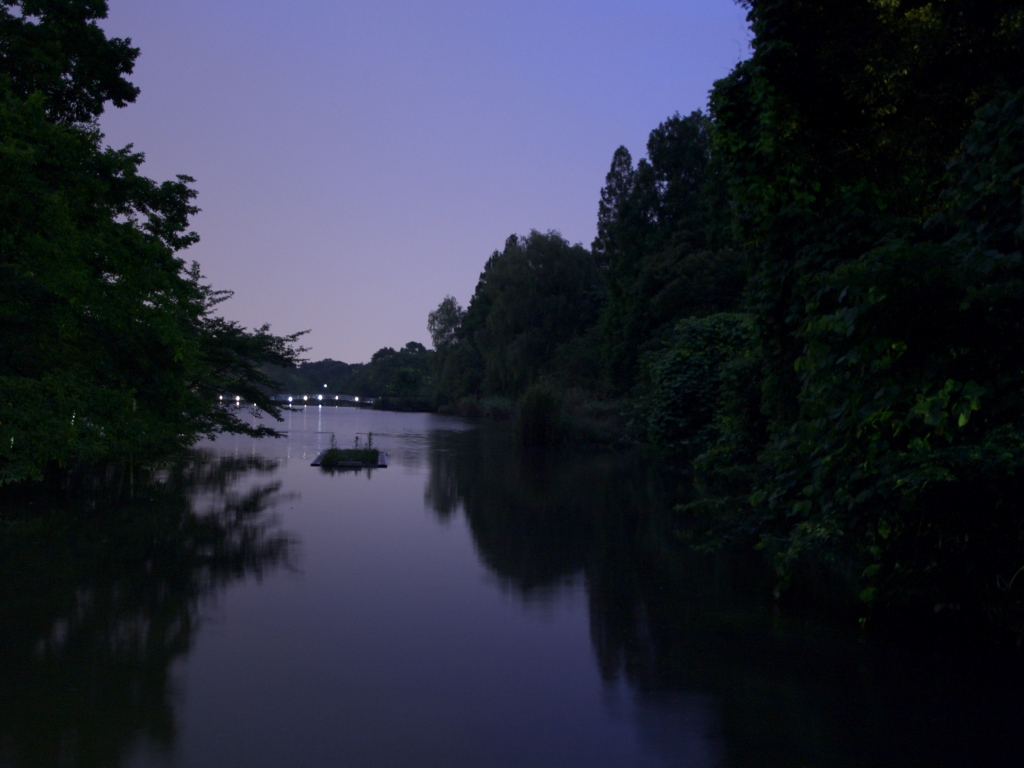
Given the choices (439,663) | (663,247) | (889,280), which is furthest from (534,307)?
(889,280)

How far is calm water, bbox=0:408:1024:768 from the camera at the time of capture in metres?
5.72

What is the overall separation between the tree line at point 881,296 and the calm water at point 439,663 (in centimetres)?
83

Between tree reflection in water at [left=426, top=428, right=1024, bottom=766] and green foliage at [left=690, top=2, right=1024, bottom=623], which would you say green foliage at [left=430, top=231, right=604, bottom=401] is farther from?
green foliage at [left=690, top=2, right=1024, bottom=623]

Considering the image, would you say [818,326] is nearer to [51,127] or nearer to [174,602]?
[174,602]

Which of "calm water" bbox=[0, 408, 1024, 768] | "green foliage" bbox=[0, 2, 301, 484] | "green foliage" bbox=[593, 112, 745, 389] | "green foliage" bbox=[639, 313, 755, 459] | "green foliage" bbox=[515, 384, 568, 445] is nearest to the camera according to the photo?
"calm water" bbox=[0, 408, 1024, 768]

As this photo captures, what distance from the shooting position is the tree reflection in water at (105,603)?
19.1ft

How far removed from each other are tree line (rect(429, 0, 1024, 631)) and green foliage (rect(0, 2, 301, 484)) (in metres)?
8.02

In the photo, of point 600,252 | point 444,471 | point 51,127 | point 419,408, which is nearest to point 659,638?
point 51,127

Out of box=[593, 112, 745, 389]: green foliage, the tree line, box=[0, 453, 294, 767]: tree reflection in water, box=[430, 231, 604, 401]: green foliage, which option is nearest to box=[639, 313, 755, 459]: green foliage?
the tree line

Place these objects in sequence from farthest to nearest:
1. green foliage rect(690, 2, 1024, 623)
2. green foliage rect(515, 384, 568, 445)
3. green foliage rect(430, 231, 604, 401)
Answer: green foliage rect(430, 231, 604, 401) → green foliage rect(515, 384, 568, 445) → green foliage rect(690, 2, 1024, 623)

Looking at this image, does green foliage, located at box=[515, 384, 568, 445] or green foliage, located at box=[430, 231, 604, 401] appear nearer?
green foliage, located at box=[515, 384, 568, 445]

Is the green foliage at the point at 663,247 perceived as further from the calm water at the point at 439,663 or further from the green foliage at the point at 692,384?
the calm water at the point at 439,663

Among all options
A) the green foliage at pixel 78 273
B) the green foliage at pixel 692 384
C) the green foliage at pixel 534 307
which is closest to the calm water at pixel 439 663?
the green foliage at pixel 78 273

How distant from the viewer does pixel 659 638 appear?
27.8 feet
